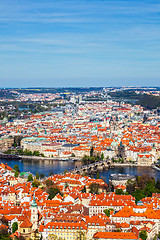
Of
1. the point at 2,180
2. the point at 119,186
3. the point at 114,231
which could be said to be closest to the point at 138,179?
the point at 119,186

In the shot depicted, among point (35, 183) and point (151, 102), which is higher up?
point (151, 102)

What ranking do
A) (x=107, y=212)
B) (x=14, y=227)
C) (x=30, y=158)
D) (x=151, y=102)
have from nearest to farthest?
1. (x=14, y=227)
2. (x=107, y=212)
3. (x=30, y=158)
4. (x=151, y=102)

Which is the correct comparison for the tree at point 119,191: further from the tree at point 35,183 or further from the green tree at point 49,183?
the tree at point 35,183

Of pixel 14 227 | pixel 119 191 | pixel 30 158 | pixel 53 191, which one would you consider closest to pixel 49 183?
pixel 53 191

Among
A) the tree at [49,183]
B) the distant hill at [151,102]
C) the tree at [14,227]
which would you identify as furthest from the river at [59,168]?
the distant hill at [151,102]

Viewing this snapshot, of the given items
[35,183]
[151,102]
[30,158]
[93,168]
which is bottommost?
[30,158]

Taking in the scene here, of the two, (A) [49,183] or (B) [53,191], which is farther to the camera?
(A) [49,183]

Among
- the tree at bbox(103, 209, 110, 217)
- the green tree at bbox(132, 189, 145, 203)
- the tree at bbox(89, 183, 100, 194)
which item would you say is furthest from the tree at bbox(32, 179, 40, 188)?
the tree at bbox(103, 209, 110, 217)

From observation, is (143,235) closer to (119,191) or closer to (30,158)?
(119,191)
